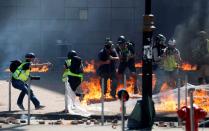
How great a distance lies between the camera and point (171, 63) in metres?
17.8

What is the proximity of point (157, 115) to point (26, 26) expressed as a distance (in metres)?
18.9

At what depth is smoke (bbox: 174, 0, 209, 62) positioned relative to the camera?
98.5ft

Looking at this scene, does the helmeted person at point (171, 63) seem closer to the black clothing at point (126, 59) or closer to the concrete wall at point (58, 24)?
the black clothing at point (126, 59)

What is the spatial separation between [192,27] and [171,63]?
42.3ft

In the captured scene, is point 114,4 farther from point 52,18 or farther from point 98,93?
point 98,93

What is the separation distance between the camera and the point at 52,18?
31.5 meters

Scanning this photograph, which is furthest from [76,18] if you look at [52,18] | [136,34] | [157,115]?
[157,115]

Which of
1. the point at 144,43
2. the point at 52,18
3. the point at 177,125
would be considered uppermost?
the point at 52,18

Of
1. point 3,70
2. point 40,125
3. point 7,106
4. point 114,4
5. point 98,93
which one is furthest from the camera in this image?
point 114,4

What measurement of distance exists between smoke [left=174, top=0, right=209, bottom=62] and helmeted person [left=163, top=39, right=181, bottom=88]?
39.7ft

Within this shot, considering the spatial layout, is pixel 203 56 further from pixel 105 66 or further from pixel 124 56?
pixel 105 66

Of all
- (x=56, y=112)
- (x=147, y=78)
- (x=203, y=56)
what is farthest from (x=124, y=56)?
(x=147, y=78)

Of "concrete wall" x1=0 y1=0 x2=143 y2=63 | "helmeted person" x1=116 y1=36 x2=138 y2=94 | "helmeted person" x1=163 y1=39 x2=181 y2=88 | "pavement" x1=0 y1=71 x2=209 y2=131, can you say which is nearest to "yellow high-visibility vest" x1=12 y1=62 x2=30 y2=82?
"pavement" x1=0 y1=71 x2=209 y2=131

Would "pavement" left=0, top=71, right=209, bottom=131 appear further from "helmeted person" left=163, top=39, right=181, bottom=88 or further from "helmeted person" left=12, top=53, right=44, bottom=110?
"helmeted person" left=163, top=39, right=181, bottom=88
